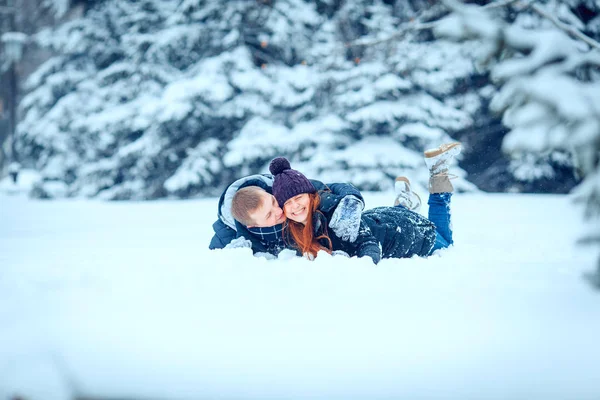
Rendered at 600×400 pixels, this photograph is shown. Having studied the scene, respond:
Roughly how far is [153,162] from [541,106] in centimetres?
803

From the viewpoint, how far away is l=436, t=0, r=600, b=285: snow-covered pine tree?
0.90 metres

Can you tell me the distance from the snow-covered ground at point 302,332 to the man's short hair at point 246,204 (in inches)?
20.5

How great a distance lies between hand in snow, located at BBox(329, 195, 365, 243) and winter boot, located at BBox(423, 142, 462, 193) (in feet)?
2.75

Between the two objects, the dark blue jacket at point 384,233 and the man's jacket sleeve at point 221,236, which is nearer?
the dark blue jacket at point 384,233

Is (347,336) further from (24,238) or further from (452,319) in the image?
(24,238)

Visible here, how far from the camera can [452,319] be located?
108 cm

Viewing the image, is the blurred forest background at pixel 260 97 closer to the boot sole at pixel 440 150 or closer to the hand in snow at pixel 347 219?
the boot sole at pixel 440 150

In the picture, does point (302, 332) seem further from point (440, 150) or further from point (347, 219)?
point (440, 150)

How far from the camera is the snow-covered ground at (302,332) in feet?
3.06

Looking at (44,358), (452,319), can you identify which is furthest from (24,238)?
(452,319)

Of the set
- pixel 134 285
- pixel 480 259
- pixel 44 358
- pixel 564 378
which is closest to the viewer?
pixel 564 378

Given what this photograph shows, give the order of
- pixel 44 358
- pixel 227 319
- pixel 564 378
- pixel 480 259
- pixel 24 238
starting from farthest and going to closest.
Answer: pixel 24 238
pixel 480 259
pixel 227 319
pixel 44 358
pixel 564 378

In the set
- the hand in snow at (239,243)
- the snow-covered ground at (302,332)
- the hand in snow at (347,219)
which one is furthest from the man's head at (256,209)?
the snow-covered ground at (302,332)

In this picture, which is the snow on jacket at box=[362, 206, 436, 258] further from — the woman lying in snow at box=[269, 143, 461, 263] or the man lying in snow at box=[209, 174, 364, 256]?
the man lying in snow at box=[209, 174, 364, 256]
